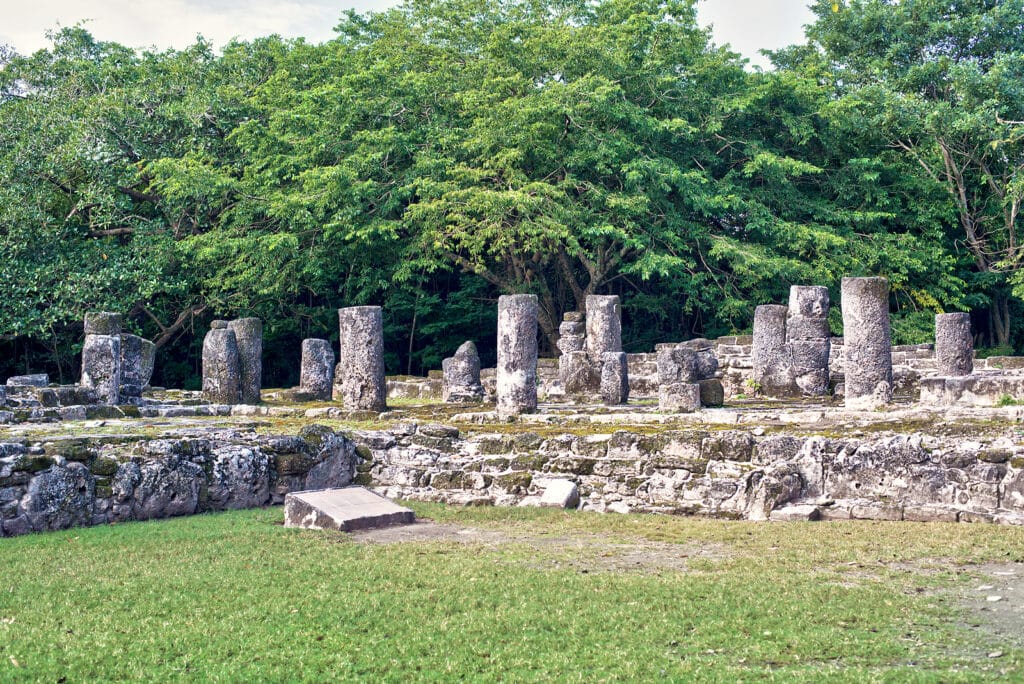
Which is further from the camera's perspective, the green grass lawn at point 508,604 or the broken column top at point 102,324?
the broken column top at point 102,324

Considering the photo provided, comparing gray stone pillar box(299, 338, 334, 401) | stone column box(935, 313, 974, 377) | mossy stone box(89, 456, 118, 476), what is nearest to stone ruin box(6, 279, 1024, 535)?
mossy stone box(89, 456, 118, 476)

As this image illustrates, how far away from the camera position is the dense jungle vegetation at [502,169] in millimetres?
28953

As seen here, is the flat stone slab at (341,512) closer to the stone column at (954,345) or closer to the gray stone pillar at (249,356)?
the gray stone pillar at (249,356)

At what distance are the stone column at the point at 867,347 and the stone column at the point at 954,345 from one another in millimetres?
5477

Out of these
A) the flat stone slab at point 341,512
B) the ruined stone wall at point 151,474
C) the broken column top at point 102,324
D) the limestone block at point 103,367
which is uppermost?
the broken column top at point 102,324

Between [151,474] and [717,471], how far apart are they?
5.90 metres

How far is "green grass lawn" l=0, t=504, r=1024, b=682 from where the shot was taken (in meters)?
6.18

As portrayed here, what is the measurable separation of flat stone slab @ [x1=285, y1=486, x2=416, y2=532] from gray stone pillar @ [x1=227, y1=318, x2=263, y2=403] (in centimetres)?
1131

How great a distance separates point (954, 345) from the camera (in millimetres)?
22172

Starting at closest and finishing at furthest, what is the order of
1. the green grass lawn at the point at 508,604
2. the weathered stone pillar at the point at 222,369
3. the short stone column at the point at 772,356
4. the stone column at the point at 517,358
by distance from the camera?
the green grass lawn at the point at 508,604 → the stone column at the point at 517,358 → the short stone column at the point at 772,356 → the weathered stone pillar at the point at 222,369

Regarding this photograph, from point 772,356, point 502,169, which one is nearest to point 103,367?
point 772,356

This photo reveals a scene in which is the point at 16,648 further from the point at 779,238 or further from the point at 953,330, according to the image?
the point at 779,238

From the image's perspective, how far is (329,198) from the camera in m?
29.1

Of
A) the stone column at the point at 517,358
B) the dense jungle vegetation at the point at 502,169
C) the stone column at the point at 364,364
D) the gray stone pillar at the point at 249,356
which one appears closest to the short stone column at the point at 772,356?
the stone column at the point at 517,358
